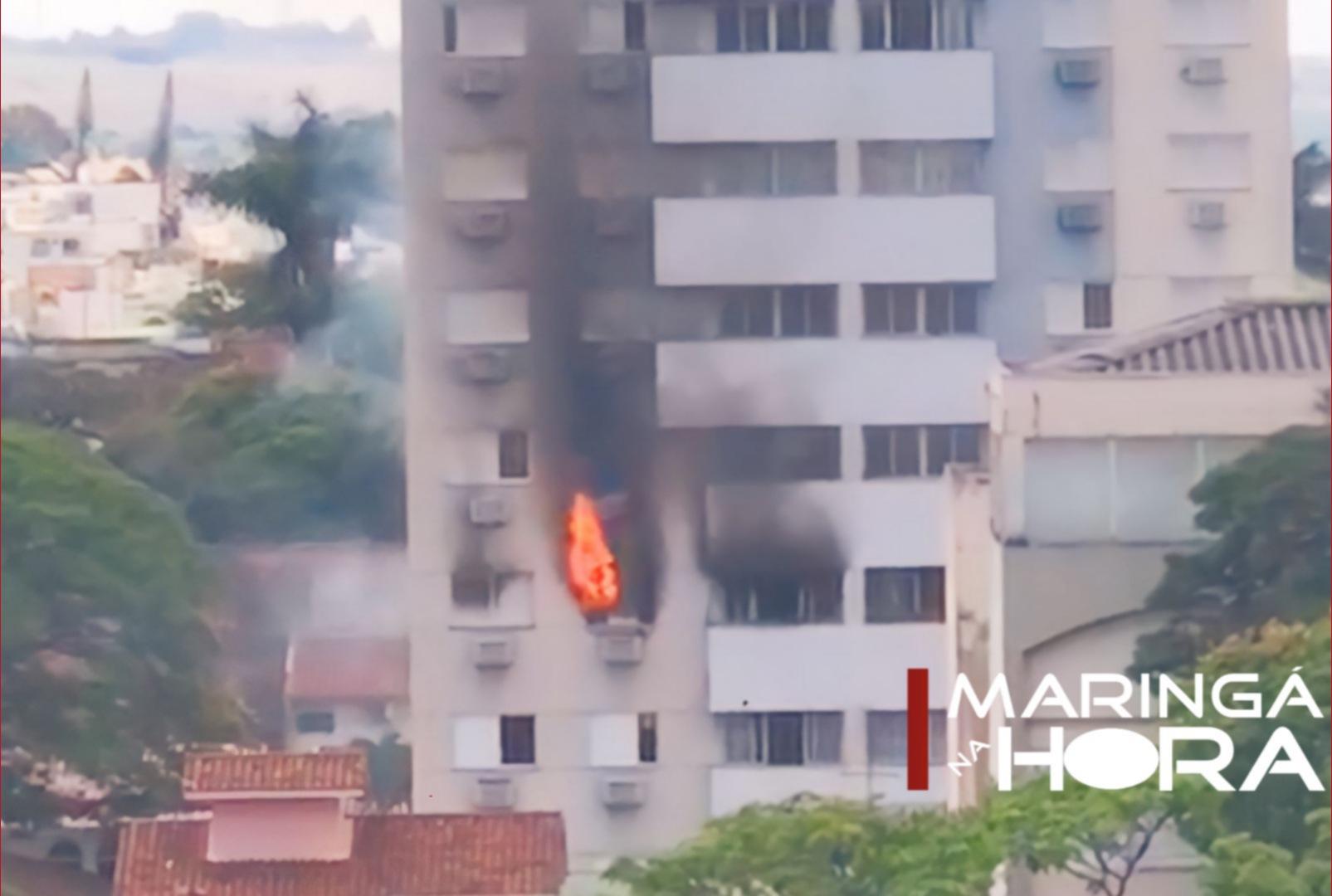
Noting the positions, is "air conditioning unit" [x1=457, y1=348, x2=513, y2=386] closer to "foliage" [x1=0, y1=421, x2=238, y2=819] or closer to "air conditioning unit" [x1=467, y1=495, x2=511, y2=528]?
"air conditioning unit" [x1=467, y1=495, x2=511, y2=528]

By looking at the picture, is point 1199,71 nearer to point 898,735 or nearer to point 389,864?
point 898,735

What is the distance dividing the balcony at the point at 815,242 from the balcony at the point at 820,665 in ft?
1.25

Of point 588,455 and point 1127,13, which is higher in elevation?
point 1127,13

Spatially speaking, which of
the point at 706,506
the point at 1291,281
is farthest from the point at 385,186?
the point at 1291,281

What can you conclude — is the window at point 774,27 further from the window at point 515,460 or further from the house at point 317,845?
the house at point 317,845

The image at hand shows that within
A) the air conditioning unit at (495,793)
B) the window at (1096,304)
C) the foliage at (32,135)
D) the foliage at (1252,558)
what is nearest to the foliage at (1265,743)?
the foliage at (1252,558)

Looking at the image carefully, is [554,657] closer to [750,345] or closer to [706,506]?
[706,506]

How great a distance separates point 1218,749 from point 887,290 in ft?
2.03

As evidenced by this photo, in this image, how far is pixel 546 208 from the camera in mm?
2090

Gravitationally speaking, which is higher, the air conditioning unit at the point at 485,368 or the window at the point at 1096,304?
the window at the point at 1096,304

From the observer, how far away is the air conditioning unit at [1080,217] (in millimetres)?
2088

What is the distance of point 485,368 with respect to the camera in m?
2.09

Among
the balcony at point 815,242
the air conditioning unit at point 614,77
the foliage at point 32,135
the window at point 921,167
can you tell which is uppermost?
the air conditioning unit at point 614,77

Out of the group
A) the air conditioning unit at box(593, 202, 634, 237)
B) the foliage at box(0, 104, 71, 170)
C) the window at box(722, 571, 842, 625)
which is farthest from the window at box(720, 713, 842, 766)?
the foliage at box(0, 104, 71, 170)
